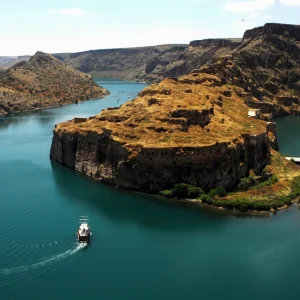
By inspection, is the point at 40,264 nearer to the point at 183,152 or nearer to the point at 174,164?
the point at 174,164

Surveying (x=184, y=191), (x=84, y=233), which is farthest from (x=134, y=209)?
(x=84, y=233)

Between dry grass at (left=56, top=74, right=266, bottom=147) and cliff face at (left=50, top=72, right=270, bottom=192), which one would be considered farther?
dry grass at (left=56, top=74, right=266, bottom=147)

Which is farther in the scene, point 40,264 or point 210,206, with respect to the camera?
point 210,206

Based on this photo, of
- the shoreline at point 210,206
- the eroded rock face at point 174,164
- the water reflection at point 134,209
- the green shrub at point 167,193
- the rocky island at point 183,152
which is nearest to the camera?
the water reflection at point 134,209

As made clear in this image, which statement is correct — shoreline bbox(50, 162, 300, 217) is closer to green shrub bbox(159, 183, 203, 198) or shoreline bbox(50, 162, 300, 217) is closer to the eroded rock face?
green shrub bbox(159, 183, 203, 198)

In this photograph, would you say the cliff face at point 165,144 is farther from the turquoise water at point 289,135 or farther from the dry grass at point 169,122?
the turquoise water at point 289,135

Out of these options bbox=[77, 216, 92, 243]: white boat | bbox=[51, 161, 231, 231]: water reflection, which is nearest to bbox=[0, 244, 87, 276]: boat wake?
bbox=[77, 216, 92, 243]: white boat

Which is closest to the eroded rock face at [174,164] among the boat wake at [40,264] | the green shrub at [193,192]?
the green shrub at [193,192]
